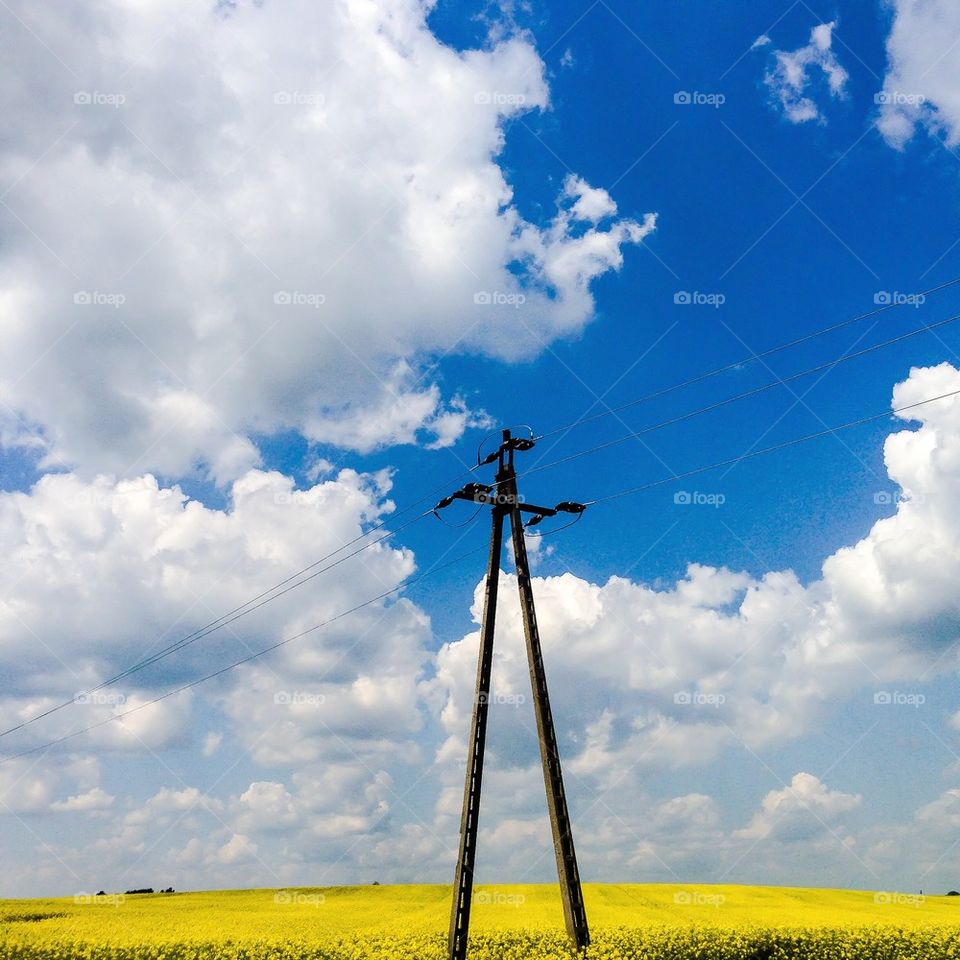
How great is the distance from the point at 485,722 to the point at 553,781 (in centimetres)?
184

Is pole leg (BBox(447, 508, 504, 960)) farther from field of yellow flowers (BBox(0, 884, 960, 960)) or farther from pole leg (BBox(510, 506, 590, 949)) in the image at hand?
field of yellow flowers (BBox(0, 884, 960, 960))

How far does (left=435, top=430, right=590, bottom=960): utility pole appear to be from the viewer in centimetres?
1507

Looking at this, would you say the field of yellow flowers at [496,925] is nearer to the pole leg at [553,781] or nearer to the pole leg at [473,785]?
the pole leg at [553,781]

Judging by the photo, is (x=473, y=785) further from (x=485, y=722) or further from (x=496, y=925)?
(x=496, y=925)

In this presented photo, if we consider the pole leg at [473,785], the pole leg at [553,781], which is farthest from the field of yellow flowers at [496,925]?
the pole leg at [473,785]

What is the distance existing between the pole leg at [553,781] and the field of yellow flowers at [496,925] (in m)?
0.71

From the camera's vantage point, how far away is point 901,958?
21547mm

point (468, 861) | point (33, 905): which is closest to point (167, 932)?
point (33, 905)

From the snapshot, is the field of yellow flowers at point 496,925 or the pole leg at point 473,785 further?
the field of yellow flowers at point 496,925

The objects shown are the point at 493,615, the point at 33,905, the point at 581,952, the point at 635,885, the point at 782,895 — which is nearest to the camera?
the point at 581,952

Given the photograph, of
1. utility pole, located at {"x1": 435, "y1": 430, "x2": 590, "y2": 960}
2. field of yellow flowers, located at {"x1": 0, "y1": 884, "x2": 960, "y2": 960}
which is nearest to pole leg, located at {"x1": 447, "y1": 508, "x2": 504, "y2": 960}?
utility pole, located at {"x1": 435, "y1": 430, "x2": 590, "y2": 960}

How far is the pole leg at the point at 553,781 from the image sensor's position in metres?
15.0

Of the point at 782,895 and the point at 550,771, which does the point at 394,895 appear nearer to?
the point at 782,895

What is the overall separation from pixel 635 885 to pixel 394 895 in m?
11.0
